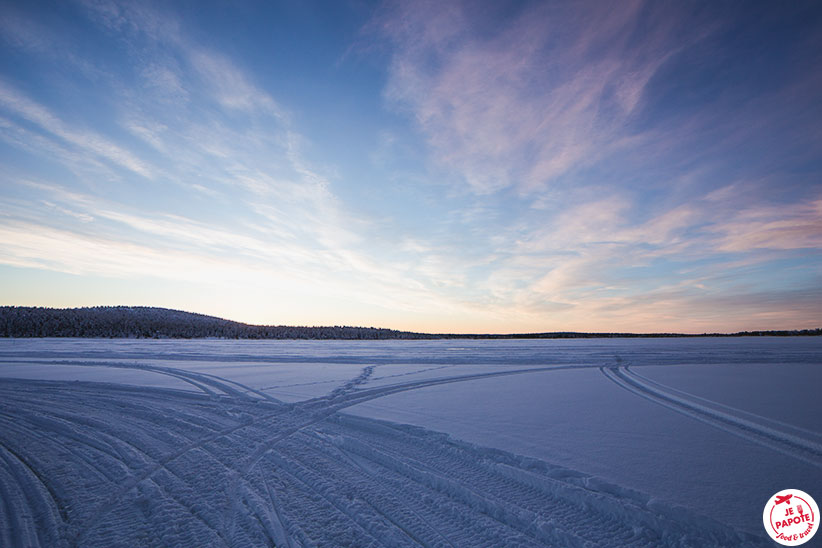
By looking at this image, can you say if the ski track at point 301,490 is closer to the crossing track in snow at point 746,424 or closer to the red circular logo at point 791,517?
the crossing track in snow at point 746,424

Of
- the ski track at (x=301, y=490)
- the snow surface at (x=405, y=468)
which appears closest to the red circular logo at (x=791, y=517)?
the snow surface at (x=405, y=468)

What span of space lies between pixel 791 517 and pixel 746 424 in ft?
A: 9.44

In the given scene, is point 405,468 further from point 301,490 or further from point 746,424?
point 746,424

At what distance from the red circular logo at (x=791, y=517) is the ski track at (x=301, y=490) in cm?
35

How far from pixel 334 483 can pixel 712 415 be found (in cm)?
599

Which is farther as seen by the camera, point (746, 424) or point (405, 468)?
point (746, 424)

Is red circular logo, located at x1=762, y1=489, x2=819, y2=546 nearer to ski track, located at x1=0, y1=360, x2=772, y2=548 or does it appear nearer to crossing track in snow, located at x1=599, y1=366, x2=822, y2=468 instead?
ski track, located at x1=0, y1=360, x2=772, y2=548

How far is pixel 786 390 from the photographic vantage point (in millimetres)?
7633

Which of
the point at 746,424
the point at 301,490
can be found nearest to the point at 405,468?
the point at 301,490

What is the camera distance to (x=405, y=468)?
390 centimetres

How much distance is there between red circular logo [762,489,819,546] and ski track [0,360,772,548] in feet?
1.13

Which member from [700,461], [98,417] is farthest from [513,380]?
[98,417]

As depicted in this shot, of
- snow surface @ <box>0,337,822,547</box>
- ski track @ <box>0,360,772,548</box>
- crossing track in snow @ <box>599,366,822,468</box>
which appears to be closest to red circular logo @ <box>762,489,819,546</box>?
snow surface @ <box>0,337,822,547</box>

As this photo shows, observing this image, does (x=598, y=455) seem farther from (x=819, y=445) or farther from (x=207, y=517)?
(x=207, y=517)
